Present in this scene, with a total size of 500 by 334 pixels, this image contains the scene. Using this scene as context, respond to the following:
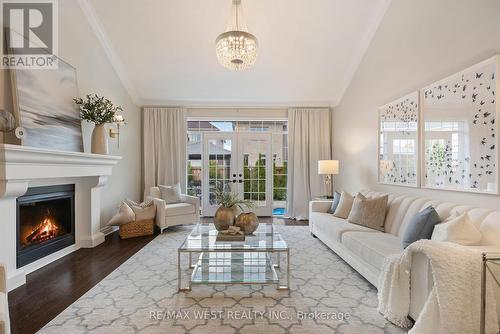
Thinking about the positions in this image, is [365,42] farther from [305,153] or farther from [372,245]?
[372,245]

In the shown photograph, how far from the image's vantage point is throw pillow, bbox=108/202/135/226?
4.30 m

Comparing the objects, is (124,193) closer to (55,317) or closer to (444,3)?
(55,317)

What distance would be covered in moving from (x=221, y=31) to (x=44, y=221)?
367 cm

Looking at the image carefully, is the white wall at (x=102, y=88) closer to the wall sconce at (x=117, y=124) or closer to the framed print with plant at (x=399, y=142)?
the wall sconce at (x=117, y=124)

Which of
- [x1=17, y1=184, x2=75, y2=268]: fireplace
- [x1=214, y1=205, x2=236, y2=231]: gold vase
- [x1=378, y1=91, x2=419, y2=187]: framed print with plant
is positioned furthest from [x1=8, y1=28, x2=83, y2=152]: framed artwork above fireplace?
[x1=378, y1=91, x2=419, y2=187]: framed print with plant

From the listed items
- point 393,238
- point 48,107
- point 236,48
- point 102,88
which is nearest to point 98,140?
point 48,107

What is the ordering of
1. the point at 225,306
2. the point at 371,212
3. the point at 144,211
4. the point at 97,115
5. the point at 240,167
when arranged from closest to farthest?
the point at 225,306 → the point at 371,212 → the point at 97,115 → the point at 144,211 → the point at 240,167

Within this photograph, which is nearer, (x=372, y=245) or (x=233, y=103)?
(x=372, y=245)

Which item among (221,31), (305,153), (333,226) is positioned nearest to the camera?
(333,226)

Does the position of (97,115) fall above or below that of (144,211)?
above

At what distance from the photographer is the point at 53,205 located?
3.51m

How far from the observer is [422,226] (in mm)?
2260

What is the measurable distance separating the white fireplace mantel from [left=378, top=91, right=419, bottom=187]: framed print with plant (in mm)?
4104

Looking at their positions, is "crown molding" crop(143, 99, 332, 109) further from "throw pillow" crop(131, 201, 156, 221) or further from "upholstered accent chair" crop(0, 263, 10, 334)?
"upholstered accent chair" crop(0, 263, 10, 334)
